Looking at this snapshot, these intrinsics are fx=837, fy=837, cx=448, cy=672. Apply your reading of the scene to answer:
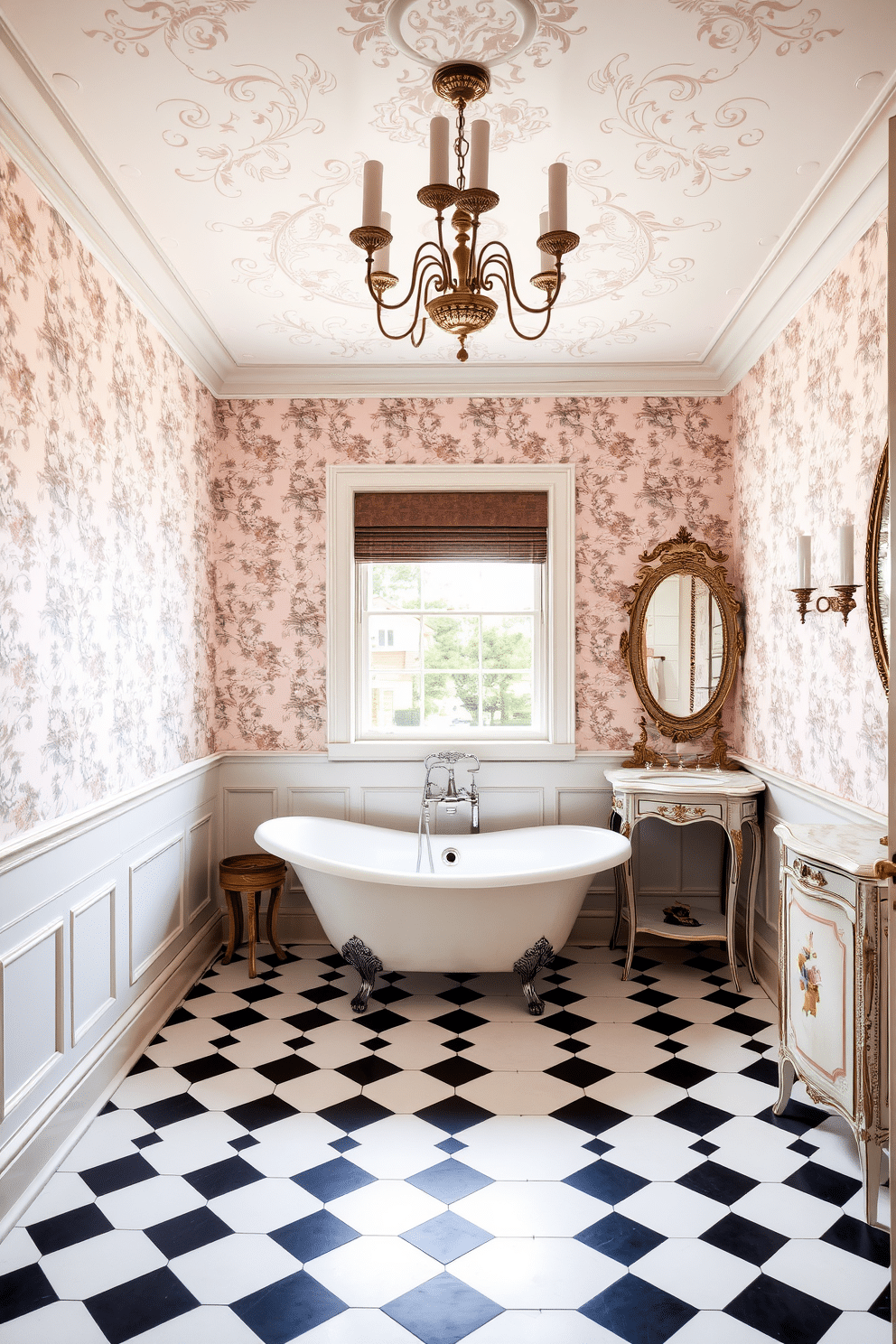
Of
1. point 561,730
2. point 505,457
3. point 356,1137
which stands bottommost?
point 356,1137

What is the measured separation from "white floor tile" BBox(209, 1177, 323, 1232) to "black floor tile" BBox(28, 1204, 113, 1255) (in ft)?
0.87

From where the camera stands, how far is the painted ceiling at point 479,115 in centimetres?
185

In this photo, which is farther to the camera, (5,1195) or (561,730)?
(561,730)

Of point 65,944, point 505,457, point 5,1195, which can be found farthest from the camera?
point 505,457

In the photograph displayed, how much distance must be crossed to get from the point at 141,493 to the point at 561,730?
7.22 ft

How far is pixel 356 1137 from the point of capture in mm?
2420

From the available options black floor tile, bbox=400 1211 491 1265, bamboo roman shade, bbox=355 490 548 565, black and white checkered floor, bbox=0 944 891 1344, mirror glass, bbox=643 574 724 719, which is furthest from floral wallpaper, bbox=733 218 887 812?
black floor tile, bbox=400 1211 491 1265

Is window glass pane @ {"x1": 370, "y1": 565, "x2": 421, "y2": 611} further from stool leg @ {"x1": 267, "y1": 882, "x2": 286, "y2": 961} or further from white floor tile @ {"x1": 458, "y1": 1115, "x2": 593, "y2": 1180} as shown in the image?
white floor tile @ {"x1": 458, "y1": 1115, "x2": 593, "y2": 1180}

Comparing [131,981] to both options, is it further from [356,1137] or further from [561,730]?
[561,730]

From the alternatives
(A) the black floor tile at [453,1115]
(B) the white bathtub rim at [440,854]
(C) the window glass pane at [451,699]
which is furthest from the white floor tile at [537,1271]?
(C) the window glass pane at [451,699]

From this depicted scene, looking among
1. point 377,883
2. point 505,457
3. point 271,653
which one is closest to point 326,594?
point 271,653

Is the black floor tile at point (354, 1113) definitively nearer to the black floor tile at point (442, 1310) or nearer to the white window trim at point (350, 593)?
the black floor tile at point (442, 1310)

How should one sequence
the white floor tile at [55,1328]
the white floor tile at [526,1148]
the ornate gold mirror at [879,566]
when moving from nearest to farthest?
the white floor tile at [55,1328]
the white floor tile at [526,1148]
the ornate gold mirror at [879,566]

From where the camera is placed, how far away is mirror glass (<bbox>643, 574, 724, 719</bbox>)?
406 centimetres
